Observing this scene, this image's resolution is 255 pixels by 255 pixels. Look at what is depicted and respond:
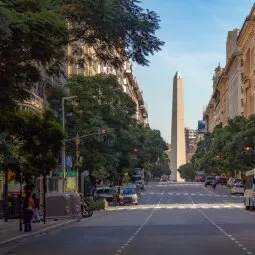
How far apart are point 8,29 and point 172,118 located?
578 feet

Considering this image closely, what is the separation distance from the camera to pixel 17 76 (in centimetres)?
2259

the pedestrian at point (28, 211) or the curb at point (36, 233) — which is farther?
the pedestrian at point (28, 211)

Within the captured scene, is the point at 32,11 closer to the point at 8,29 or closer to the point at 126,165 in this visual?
the point at 8,29

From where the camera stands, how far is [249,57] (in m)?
126

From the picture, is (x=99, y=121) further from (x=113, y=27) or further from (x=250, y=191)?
(x=113, y=27)

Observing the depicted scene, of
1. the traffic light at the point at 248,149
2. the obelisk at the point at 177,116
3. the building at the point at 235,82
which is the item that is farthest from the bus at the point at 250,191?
the obelisk at the point at 177,116

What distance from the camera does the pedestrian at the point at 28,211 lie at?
32781mm

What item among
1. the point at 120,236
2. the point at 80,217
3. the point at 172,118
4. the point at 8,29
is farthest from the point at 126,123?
the point at 172,118

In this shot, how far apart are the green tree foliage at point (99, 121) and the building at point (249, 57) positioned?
4726 centimetres

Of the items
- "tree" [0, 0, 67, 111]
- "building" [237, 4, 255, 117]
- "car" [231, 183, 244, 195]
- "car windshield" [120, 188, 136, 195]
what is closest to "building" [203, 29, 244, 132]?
"building" [237, 4, 255, 117]

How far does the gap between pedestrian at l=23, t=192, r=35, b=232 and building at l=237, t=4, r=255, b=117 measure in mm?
84229

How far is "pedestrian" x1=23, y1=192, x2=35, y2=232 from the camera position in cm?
3278

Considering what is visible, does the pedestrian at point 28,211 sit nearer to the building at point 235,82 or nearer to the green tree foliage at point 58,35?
the green tree foliage at point 58,35

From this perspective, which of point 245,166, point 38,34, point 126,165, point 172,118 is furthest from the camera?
point 172,118
